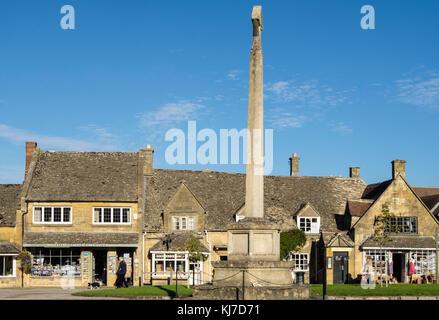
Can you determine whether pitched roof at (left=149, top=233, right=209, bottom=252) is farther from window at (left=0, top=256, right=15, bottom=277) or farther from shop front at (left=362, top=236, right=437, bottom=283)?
shop front at (left=362, top=236, right=437, bottom=283)

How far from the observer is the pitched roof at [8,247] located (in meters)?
41.7

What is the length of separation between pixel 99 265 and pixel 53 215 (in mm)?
5075

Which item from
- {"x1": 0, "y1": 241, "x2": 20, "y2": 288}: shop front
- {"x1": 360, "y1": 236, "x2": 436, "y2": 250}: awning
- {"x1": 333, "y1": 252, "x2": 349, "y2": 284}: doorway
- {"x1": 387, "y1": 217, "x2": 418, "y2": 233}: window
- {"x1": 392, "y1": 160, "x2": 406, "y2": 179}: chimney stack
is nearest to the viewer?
{"x1": 0, "y1": 241, "x2": 20, "y2": 288}: shop front

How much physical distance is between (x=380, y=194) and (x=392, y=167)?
3.59 metres

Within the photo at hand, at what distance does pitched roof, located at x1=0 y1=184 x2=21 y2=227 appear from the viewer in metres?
43.1

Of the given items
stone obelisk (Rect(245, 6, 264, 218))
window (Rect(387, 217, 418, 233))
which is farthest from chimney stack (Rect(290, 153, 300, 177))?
stone obelisk (Rect(245, 6, 264, 218))

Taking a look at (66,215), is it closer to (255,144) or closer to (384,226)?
(384,226)

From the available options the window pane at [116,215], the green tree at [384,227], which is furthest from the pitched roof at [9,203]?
the green tree at [384,227]

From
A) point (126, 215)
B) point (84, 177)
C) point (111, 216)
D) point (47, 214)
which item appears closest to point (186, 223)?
point (126, 215)

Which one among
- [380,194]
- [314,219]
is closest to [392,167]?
[380,194]

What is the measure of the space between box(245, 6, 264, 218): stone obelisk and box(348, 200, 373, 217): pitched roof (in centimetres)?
2444

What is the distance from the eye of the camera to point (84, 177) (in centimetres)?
4591

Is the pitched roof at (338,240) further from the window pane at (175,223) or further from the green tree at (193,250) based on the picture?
the window pane at (175,223)

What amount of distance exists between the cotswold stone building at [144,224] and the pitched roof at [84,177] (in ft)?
0.24
